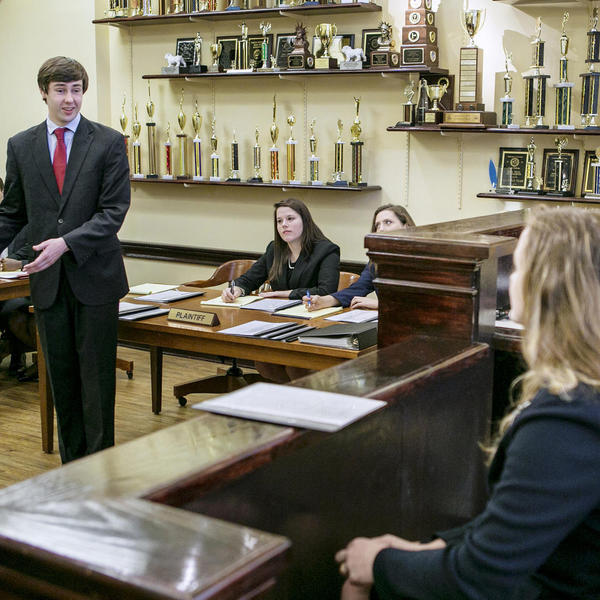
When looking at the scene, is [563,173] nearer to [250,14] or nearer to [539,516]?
[250,14]

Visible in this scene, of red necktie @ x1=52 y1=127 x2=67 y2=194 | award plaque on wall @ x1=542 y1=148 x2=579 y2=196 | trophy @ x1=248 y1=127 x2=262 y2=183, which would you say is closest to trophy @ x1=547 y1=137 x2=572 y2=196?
award plaque on wall @ x1=542 y1=148 x2=579 y2=196

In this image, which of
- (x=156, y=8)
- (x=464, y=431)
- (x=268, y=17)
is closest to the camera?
(x=464, y=431)

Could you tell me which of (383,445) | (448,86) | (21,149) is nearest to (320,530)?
(383,445)

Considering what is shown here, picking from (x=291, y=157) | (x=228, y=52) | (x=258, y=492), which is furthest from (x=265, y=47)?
(x=258, y=492)

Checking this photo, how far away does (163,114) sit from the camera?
20.7ft

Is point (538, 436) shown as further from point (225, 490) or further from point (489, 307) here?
point (489, 307)

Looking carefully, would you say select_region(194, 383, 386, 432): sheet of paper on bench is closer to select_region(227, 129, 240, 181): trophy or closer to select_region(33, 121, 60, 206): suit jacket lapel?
select_region(33, 121, 60, 206): suit jacket lapel

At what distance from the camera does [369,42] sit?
5301mm

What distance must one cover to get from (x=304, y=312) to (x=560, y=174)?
1803mm

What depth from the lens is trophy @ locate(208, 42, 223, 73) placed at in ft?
19.1

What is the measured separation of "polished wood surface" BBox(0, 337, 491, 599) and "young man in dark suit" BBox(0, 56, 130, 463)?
5.89 ft

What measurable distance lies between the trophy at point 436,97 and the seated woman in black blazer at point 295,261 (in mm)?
964

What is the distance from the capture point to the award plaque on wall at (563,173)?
191 inches

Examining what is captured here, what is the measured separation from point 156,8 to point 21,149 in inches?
114
